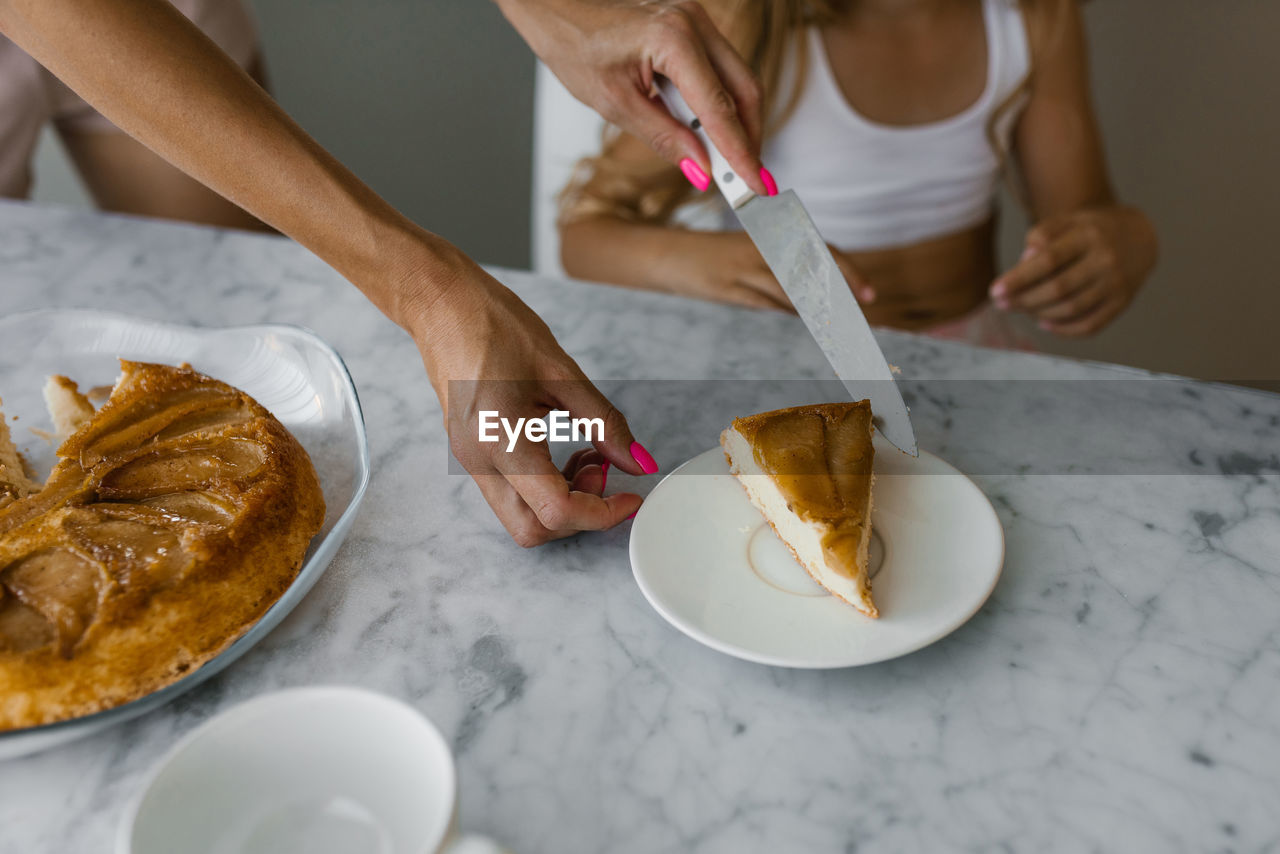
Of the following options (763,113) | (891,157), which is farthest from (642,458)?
(891,157)

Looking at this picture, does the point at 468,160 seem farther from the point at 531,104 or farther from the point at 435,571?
the point at 435,571

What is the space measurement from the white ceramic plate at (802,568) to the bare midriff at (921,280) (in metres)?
0.94

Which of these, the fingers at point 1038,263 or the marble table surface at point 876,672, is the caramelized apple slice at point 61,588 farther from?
the fingers at point 1038,263

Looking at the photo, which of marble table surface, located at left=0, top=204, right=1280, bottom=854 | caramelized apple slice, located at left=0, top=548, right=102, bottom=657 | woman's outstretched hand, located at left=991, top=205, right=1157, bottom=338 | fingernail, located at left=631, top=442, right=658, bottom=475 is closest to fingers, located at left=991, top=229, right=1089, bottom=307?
woman's outstretched hand, located at left=991, top=205, right=1157, bottom=338

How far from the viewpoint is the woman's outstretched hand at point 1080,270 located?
1.46 meters

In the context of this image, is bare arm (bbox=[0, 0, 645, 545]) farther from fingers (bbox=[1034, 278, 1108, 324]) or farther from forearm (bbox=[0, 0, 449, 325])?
fingers (bbox=[1034, 278, 1108, 324])

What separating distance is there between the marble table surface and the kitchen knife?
11cm

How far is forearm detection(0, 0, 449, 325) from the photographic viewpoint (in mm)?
937

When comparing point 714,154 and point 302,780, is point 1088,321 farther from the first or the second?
point 302,780

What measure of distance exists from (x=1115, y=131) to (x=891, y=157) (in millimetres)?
1204

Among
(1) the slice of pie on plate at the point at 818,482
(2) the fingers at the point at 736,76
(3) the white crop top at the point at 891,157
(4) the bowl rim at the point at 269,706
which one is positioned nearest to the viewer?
(4) the bowl rim at the point at 269,706

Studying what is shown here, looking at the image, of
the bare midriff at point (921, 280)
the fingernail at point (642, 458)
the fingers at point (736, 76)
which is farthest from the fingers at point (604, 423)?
the bare midriff at point (921, 280)

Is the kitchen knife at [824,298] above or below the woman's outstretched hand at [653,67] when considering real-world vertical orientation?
below

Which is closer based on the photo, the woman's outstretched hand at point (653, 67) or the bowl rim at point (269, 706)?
the bowl rim at point (269, 706)
